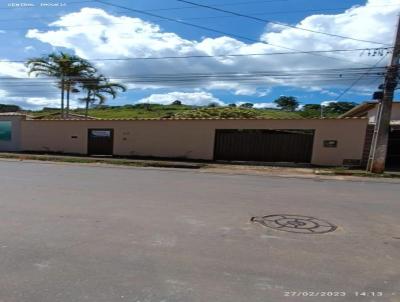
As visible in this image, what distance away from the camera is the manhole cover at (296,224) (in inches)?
287

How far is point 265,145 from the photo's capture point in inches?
1000

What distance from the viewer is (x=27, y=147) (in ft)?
108

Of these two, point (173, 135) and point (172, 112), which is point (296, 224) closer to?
point (173, 135)

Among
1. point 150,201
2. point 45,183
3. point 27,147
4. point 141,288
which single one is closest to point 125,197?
point 150,201

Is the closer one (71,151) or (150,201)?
(150,201)

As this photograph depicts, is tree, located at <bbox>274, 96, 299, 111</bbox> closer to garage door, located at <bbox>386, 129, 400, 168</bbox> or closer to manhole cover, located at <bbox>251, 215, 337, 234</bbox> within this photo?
garage door, located at <bbox>386, 129, 400, 168</bbox>

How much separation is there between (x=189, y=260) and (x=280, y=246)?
1.41 m

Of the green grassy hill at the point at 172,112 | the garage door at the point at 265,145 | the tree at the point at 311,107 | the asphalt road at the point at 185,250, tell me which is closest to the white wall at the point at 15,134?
the garage door at the point at 265,145

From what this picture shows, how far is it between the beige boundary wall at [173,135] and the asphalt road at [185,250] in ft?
46.0

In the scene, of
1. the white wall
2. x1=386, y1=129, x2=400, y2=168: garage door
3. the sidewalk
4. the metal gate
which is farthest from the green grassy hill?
x1=386, y1=129, x2=400, y2=168: garage door

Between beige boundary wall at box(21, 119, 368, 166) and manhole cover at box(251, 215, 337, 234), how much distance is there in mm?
16518

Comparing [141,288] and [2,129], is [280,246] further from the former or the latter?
[2,129]

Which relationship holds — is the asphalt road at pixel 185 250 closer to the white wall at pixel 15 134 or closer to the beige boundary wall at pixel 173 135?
the beige boundary wall at pixel 173 135

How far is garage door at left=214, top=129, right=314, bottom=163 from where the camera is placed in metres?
24.8
